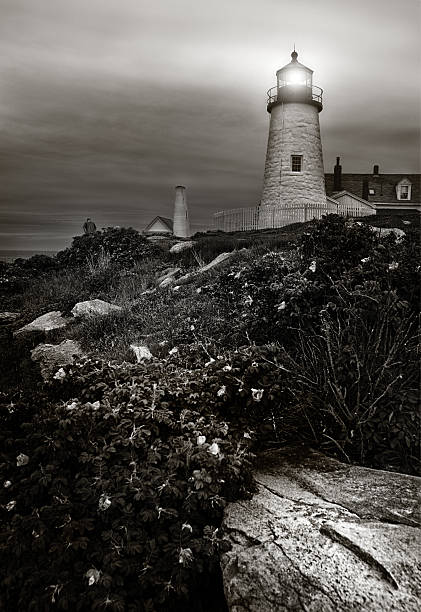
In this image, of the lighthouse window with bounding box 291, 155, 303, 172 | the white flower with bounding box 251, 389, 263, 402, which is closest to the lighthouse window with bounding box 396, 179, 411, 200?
the lighthouse window with bounding box 291, 155, 303, 172

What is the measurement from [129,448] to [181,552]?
0.84m

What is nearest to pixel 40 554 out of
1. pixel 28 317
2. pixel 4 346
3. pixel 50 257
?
A: pixel 4 346

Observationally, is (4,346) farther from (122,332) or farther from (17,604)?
(17,604)

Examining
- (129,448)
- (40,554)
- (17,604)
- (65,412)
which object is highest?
(65,412)

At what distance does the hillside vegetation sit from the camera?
8.37ft

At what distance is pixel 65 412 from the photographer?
3.30 m

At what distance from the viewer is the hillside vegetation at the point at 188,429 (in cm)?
255

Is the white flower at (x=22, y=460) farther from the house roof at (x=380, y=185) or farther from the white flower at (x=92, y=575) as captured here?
the house roof at (x=380, y=185)

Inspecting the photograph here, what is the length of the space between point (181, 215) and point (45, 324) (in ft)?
77.9

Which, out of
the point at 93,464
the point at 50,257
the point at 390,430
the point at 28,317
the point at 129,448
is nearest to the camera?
the point at 93,464

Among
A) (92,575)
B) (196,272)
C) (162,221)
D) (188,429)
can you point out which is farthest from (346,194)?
(92,575)

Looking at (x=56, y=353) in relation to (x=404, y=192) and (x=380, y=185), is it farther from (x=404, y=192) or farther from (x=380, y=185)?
(x=404, y=192)

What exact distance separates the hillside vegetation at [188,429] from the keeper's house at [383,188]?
33.6 meters

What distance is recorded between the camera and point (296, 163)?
26.1 m
